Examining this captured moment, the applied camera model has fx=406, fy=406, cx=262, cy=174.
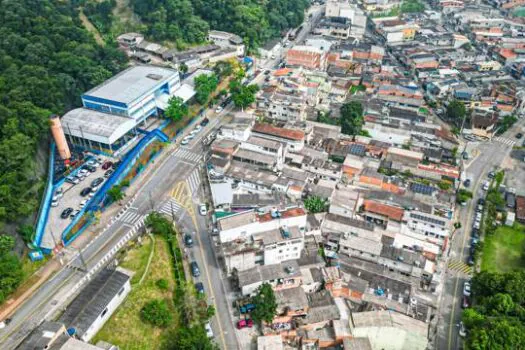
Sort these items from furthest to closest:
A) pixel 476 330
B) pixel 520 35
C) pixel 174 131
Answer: pixel 520 35 → pixel 174 131 → pixel 476 330

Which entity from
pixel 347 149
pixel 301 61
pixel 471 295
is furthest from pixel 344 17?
pixel 471 295

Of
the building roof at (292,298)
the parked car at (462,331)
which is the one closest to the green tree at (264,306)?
the building roof at (292,298)

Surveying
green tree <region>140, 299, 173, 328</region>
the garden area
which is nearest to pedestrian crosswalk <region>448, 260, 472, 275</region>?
the garden area

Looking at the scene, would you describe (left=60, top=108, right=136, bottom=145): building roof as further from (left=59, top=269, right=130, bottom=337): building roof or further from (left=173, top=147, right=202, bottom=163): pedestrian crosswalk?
(left=59, top=269, right=130, bottom=337): building roof

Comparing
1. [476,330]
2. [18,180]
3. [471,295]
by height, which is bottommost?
[471,295]

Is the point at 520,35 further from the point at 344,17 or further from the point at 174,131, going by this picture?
the point at 174,131
